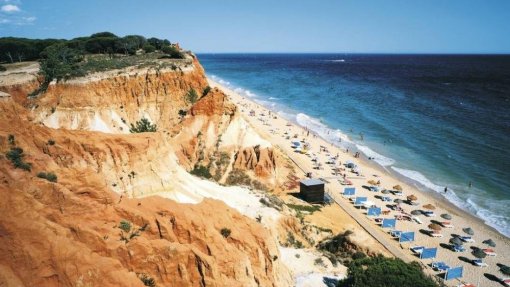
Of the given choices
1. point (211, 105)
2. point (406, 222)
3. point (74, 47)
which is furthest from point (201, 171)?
point (74, 47)

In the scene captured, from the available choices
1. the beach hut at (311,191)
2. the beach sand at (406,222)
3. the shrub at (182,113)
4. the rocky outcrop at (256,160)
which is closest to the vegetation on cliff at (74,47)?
the shrub at (182,113)

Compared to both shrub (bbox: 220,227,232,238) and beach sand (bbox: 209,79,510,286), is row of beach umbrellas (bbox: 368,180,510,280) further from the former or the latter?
shrub (bbox: 220,227,232,238)

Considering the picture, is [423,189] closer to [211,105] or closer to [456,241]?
[456,241]

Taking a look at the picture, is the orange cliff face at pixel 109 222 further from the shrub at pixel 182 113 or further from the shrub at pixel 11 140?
the shrub at pixel 182 113

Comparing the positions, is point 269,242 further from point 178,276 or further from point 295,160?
point 295,160

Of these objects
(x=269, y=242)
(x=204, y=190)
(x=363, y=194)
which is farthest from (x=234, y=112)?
(x=269, y=242)

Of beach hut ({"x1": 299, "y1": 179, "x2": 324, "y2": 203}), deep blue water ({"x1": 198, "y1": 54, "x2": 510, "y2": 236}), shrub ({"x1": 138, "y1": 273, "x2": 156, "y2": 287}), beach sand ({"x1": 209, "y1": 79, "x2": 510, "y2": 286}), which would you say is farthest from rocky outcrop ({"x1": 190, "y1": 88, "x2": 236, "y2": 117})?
deep blue water ({"x1": 198, "y1": 54, "x2": 510, "y2": 236})

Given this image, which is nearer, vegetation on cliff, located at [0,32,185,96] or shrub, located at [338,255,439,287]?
shrub, located at [338,255,439,287]
